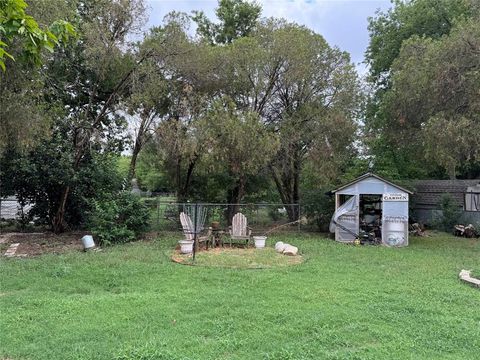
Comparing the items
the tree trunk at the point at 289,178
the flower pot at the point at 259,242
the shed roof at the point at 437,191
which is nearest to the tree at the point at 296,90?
the tree trunk at the point at 289,178

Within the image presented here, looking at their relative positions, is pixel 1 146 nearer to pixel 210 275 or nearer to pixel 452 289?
pixel 210 275

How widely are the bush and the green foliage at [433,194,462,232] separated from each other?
10.8 m

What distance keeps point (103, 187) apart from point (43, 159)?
2010mm

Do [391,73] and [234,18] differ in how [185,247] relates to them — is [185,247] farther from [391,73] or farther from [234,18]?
[234,18]

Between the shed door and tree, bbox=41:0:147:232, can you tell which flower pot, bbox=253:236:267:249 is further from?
tree, bbox=41:0:147:232

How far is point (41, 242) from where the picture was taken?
11.7 m

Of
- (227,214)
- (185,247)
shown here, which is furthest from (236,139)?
(185,247)

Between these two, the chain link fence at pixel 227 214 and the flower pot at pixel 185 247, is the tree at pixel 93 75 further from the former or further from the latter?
the flower pot at pixel 185 247

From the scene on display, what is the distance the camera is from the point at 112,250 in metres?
10.2

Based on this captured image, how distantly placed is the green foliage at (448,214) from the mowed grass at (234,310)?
23.6 ft

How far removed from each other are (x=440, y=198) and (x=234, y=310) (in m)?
13.6

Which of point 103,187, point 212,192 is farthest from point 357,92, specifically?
point 103,187

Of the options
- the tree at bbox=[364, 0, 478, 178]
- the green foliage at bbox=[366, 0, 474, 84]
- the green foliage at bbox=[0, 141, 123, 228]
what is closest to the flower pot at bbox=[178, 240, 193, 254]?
the green foliage at bbox=[0, 141, 123, 228]

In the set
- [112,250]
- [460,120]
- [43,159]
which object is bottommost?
[112,250]
